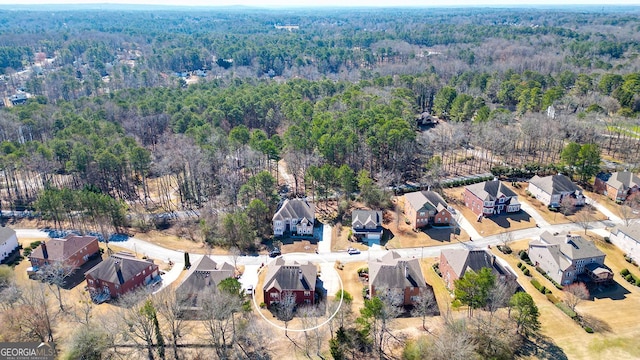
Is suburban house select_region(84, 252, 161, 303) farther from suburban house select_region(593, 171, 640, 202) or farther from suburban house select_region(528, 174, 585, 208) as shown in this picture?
suburban house select_region(593, 171, 640, 202)

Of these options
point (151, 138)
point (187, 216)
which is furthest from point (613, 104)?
point (151, 138)

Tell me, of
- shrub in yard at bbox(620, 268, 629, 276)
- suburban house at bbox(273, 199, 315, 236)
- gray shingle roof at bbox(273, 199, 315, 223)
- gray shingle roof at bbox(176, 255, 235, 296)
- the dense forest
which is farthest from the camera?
the dense forest

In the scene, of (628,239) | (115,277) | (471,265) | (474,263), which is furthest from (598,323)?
(115,277)

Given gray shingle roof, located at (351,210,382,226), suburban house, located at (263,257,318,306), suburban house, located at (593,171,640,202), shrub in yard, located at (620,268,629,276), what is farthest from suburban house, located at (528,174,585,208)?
suburban house, located at (263,257,318,306)

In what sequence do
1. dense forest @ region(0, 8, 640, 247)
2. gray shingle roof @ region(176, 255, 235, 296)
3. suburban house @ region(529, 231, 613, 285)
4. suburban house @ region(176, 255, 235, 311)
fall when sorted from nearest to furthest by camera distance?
suburban house @ region(176, 255, 235, 311) → gray shingle roof @ region(176, 255, 235, 296) → suburban house @ region(529, 231, 613, 285) → dense forest @ region(0, 8, 640, 247)

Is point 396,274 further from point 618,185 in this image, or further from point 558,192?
point 618,185

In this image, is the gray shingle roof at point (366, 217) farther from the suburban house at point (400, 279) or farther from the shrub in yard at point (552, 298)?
the shrub in yard at point (552, 298)
